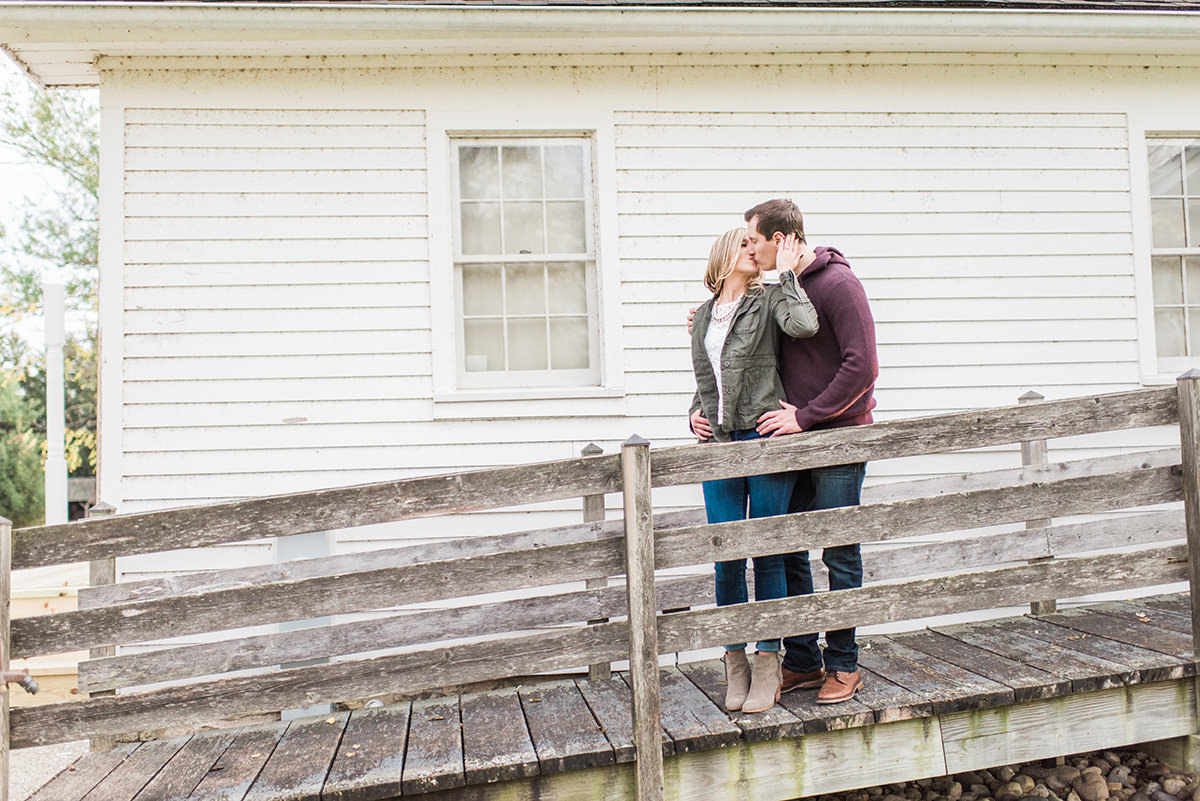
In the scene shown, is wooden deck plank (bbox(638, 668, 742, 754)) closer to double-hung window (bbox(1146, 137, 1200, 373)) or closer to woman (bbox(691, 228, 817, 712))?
woman (bbox(691, 228, 817, 712))

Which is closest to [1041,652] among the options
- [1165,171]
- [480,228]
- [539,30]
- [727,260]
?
[727,260]

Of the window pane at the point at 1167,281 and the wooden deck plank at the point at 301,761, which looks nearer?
the wooden deck plank at the point at 301,761

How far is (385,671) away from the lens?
292 centimetres

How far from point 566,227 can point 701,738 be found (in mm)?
3241

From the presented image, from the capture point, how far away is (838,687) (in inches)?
121

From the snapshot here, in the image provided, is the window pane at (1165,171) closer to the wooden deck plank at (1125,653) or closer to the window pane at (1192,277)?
the window pane at (1192,277)

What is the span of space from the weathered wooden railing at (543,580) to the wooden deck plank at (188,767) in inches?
10.1

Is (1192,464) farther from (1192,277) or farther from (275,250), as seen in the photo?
(275,250)

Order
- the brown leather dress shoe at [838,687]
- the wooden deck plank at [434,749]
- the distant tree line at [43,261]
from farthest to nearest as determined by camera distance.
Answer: the distant tree line at [43,261] < the brown leather dress shoe at [838,687] < the wooden deck plank at [434,749]

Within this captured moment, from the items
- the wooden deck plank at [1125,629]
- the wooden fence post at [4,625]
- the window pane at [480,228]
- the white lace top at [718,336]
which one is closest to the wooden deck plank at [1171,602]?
the wooden deck plank at [1125,629]

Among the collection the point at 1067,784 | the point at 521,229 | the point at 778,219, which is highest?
the point at 521,229

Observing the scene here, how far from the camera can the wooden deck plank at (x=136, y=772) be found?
2.85 metres

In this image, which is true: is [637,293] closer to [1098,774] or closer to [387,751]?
[387,751]

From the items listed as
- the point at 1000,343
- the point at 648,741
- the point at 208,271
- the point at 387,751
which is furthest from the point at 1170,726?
the point at 208,271
